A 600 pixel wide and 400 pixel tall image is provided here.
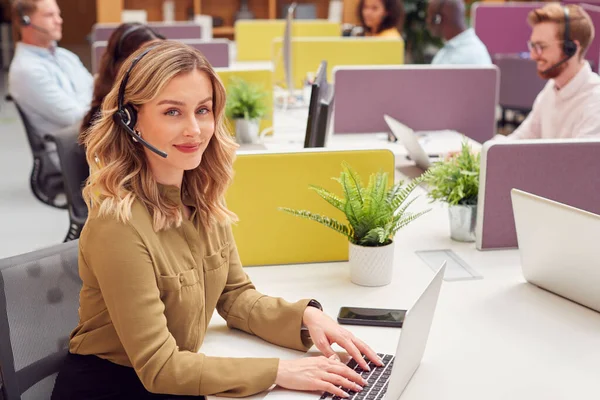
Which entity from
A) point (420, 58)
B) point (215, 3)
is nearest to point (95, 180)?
point (420, 58)

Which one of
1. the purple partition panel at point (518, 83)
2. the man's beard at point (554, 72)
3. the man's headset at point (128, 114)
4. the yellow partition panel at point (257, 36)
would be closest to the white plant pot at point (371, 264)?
the man's headset at point (128, 114)

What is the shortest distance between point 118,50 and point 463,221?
5.21 feet

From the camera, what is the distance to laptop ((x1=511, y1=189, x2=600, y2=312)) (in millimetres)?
1653

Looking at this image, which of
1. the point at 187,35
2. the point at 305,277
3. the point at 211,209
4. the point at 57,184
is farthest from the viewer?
the point at 187,35

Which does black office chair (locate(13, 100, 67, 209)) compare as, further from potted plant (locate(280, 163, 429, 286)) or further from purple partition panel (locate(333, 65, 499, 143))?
potted plant (locate(280, 163, 429, 286))

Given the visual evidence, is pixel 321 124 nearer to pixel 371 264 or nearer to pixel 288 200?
pixel 288 200

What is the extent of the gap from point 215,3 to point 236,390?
801 cm

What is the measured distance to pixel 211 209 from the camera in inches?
63.2

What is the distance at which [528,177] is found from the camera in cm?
216

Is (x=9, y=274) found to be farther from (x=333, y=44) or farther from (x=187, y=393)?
(x=333, y=44)

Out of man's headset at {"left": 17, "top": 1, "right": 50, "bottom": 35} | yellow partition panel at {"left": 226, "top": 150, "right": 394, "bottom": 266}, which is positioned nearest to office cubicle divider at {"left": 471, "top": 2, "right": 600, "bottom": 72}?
man's headset at {"left": 17, "top": 1, "right": 50, "bottom": 35}

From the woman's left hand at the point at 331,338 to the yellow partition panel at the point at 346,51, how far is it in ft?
10.6

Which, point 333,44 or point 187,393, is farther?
point 333,44

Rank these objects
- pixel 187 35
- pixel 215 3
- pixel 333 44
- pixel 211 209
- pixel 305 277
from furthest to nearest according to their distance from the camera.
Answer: pixel 215 3 < pixel 187 35 < pixel 333 44 < pixel 305 277 < pixel 211 209
